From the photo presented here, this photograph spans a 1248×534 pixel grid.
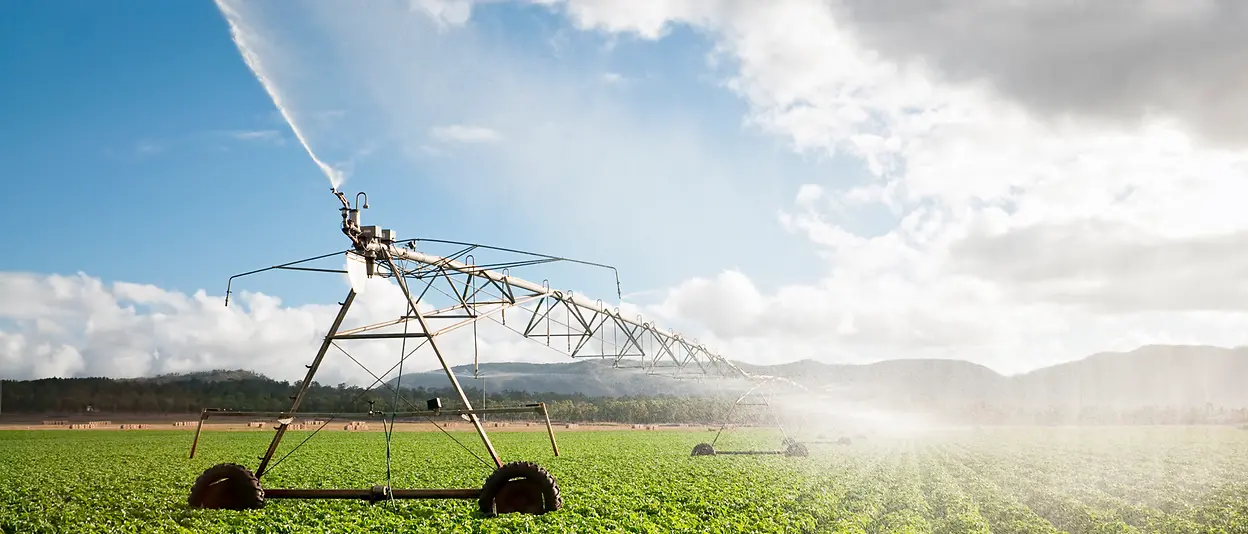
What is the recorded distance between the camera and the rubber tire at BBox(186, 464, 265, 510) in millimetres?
14836

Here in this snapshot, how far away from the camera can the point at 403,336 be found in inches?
570

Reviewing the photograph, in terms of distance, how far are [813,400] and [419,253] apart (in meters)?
38.3

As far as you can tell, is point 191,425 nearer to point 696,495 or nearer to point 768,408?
point 768,408

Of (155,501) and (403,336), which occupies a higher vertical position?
(403,336)

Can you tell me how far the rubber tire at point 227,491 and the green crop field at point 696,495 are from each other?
25 centimetres

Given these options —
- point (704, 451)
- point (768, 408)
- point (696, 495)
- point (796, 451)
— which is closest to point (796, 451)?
point (796, 451)

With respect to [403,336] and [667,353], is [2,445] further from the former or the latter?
[403,336]

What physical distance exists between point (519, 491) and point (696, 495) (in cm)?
528

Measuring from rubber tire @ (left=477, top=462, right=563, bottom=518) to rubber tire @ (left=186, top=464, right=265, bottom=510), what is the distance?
13.5 ft

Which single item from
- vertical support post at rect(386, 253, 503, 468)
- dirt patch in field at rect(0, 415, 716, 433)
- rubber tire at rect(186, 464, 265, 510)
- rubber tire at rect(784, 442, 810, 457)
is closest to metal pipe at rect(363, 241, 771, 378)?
vertical support post at rect(386, 253, 503, 468)

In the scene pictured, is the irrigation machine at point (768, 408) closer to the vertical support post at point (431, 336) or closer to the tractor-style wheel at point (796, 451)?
the tractor-style wheel at point (796, 451)

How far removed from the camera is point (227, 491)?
1494 centimetres

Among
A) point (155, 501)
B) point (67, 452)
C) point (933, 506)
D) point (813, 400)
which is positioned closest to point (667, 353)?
point (933, 506)

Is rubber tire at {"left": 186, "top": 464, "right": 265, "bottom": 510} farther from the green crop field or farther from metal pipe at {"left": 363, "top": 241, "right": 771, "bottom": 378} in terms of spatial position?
metal pipe at {"left": 363, "top": 241, "right": 771, "bottom": 378}
